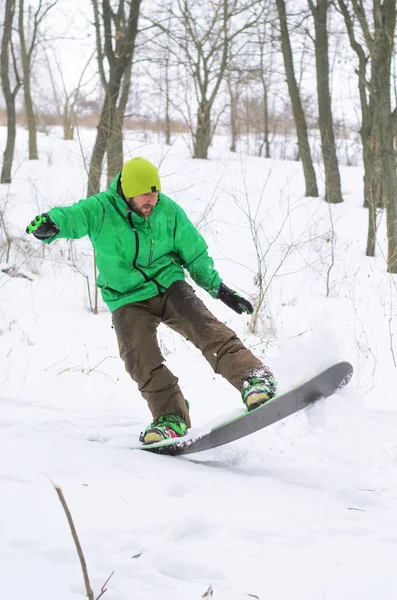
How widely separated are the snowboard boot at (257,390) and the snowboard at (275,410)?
4cm

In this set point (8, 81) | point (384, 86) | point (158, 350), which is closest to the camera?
point (158, 350)

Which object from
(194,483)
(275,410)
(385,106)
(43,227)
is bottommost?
(194,483)

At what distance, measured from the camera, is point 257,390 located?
2244mm

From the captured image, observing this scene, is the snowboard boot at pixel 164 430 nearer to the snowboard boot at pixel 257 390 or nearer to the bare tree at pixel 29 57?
the snowboard boot at pixel 257 390

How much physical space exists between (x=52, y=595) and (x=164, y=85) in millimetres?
19285

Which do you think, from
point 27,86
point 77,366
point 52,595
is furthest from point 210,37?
point 52,595

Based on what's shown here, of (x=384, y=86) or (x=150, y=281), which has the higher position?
(x=384, y=86)

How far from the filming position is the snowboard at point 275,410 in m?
2.16

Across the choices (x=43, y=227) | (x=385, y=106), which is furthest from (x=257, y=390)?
(x=385, y=106)

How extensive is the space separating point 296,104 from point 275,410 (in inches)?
423

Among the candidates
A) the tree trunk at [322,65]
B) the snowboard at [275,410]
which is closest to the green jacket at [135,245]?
the snowboard at [275,410]

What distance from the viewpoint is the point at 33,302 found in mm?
5164

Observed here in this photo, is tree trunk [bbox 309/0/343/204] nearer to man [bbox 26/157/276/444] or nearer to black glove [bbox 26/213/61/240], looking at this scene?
man [bbox 26/157/276/444]

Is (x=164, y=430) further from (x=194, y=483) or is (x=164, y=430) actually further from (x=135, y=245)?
(x=135, y=245)
